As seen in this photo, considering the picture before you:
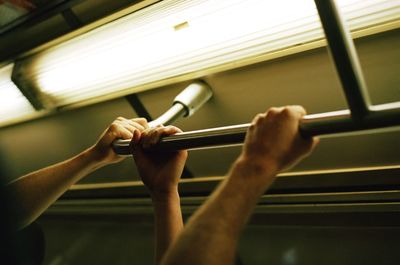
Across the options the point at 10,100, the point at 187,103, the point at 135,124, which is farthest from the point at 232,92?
the point at 10,100

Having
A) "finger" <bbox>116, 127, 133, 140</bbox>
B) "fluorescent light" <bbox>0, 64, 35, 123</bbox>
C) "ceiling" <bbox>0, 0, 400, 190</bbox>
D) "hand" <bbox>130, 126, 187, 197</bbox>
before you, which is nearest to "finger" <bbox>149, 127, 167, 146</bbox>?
"hand" <bbox>130, 126, 187, 197</bbox>

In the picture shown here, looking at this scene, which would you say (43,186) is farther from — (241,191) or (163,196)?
(241,191)

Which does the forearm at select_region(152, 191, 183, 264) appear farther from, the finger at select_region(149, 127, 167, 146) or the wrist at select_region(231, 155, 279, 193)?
the wrist at select_region(231, 155, 279, 193)

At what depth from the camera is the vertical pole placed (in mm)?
519

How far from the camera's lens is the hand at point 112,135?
1072 millimetres

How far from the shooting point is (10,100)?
70.3 inches

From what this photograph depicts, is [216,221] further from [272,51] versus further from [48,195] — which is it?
[48,195]

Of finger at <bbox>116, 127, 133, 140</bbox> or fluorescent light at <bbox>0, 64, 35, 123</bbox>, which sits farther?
fluorescent light at <bbox>0, 64, 35, 123</bbox>

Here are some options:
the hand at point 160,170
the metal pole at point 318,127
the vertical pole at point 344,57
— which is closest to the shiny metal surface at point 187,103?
the hand at point 160,170

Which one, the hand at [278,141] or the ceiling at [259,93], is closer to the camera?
the hand at [278,141]

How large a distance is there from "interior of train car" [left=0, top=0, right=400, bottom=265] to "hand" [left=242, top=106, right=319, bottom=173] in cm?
2

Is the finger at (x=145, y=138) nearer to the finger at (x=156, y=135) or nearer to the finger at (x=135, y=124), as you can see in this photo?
the finger at (x=156, y=135)

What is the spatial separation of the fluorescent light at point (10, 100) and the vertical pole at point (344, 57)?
64.3 inches

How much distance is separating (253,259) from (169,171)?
778 millimetres
